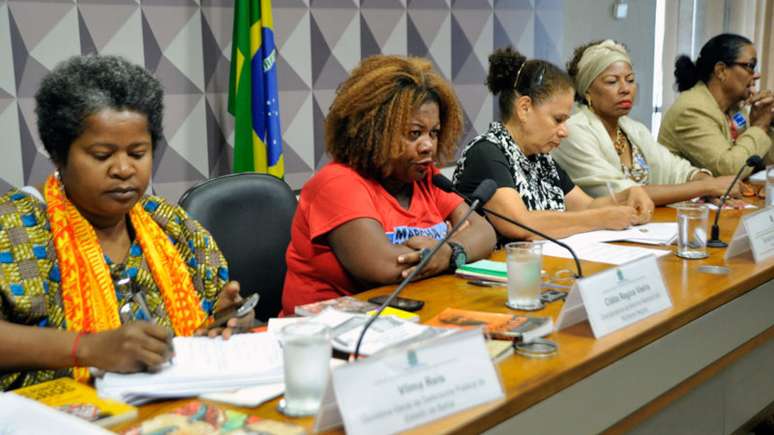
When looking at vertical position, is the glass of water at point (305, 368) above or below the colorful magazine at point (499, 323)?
above

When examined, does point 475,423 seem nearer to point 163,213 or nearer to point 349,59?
point 163,213

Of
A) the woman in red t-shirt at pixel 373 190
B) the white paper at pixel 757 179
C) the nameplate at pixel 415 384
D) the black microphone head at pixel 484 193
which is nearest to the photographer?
the nameplate at pixel 415 384

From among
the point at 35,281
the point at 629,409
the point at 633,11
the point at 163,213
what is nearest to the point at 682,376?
the point at 629,409

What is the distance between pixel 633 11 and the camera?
497 centimetres

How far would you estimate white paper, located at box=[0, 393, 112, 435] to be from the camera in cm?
102

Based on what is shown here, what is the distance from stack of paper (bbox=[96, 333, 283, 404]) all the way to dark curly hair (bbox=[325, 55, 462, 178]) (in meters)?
0.78

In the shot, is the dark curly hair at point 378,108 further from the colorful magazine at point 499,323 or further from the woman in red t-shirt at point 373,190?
the colorful magazine at point 499,323

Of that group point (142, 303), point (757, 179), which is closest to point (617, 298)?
point (142, 303)

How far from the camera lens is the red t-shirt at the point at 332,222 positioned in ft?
6.49

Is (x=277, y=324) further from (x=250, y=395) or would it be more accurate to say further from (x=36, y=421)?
(x=36, y=421)

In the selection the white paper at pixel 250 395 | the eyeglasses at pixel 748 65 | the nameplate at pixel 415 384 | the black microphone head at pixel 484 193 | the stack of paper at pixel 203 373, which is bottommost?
the white paper at pixel 250 395

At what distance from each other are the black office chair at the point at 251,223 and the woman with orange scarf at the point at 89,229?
0.51 m

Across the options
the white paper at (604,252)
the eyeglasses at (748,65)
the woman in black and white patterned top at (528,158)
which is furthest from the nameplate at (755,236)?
the eyeglasses at (748,65)

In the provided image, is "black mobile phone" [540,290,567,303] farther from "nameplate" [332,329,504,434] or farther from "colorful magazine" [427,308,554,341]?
"nameplate" [332,329,504,434]
